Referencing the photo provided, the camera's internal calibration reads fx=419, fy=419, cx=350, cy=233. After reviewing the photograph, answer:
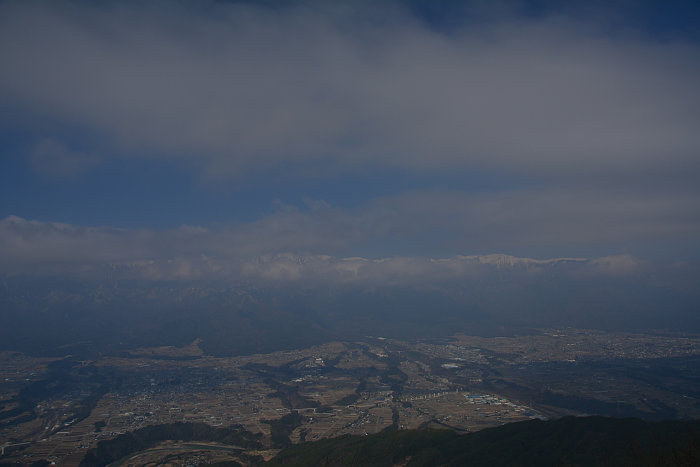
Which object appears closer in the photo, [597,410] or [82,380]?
[597,410]

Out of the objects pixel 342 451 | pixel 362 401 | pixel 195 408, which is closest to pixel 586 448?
pixel 342 451

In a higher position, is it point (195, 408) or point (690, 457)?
point (690, 457)

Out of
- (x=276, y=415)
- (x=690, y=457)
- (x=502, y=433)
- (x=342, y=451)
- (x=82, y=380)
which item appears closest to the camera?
(x=690, y=457)

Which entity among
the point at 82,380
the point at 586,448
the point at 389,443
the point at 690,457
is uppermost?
the point at 690,457

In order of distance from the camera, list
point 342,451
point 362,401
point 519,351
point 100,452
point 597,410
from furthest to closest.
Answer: point 519,351, point 362,401, point 597,410, point 100,452, point 342,451

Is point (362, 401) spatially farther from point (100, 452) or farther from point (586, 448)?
point (586, 448)

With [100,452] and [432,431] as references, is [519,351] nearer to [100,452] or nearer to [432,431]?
[432,431]

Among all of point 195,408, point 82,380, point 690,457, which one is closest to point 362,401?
point 195,408
